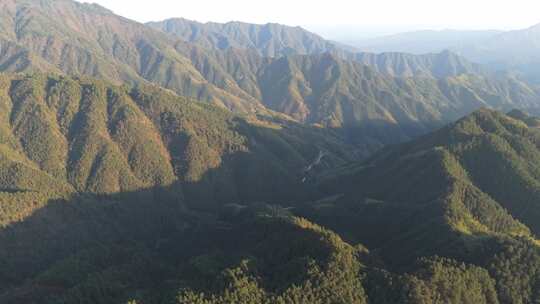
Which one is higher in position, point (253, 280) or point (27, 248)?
point (253, 280)

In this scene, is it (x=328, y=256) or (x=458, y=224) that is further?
(x=458, y=224)

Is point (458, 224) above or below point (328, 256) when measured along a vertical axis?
below

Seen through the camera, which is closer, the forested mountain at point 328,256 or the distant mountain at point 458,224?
the forested mountain at point 328,256

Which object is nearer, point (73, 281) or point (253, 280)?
point (253, 280)

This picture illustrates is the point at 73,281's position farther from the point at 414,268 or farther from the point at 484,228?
the point at 484,228

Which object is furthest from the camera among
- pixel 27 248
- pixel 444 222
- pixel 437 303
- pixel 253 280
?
pixel 27 248

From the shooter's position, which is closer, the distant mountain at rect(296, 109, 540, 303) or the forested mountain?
the forested mountain

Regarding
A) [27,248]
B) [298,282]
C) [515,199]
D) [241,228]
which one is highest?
[298,282]

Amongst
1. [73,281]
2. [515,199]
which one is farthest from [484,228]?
[73,281]

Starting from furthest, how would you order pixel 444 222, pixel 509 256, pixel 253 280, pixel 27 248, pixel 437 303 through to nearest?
1. pixel 27 248
2. pixel 444 222
3. pixel 509 256
4. pixel 253 280
5. pixel 437 303
